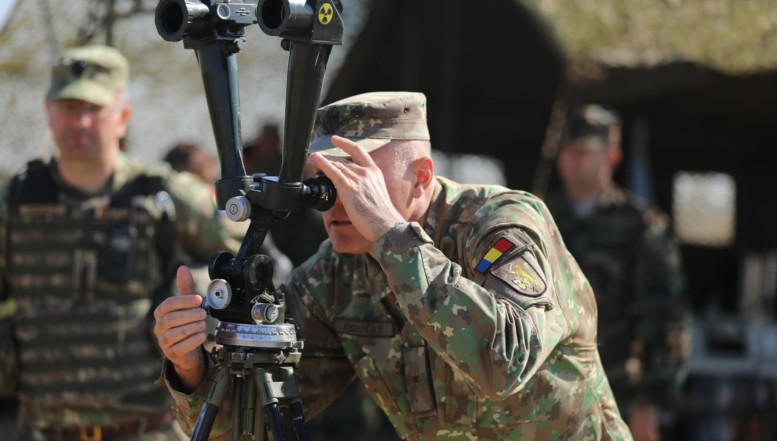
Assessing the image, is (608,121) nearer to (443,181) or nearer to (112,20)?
(112,20)

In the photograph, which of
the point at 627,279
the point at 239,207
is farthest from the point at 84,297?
the point at 627,279

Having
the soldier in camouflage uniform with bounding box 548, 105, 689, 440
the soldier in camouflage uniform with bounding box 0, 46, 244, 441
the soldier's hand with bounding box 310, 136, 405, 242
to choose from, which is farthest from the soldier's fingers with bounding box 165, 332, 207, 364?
the soldier in camouflage uniform with bounding box 548, 105, 689, 440

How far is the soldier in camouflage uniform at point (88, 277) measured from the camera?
4656 millimetres

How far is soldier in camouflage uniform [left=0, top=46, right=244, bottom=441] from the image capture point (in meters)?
4.66

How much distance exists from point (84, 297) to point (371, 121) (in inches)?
81.8

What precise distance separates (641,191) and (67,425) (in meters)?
4.55

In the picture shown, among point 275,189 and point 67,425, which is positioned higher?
point 275,189

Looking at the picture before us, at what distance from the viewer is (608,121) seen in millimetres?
6371

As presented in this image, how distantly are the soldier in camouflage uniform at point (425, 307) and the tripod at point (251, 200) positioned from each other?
85 mm

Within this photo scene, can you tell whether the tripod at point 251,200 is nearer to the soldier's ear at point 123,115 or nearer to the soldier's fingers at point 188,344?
the soldier's fingers at point 188,344

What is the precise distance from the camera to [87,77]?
484 centimetres

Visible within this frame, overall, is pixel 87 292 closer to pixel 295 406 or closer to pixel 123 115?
pixel 123 115

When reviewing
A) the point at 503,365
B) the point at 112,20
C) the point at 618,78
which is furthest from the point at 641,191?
the point at 503,365

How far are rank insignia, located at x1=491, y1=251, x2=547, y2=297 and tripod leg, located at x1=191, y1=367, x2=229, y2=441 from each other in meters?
0.67
